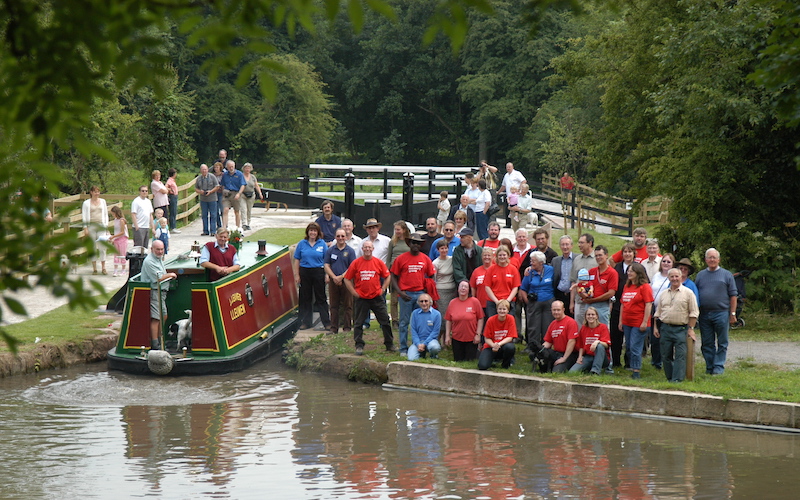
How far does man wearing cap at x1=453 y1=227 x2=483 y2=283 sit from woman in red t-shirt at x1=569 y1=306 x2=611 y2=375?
1878mm

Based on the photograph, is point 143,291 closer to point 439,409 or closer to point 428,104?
point 439,409

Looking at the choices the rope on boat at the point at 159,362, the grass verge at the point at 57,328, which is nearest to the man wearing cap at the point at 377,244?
the rope on boat at the point at 159,362

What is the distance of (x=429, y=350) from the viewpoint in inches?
534

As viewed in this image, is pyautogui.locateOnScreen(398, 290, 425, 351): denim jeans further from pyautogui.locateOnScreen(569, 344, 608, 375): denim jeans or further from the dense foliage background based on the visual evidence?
the dense foliage background

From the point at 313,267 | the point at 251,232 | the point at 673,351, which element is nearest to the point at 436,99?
the point at 251,232

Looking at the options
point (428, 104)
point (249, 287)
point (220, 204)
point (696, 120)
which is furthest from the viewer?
point (428, 104)

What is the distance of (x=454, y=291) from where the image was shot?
13883 millimetres

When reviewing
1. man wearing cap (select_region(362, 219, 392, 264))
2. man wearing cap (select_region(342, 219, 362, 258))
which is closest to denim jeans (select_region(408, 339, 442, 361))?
man wearing cap (select_region(362, 219, 392, 264))

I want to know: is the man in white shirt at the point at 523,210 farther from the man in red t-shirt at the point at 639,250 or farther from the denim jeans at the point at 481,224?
the man in red t-shirt at the point at 639,250

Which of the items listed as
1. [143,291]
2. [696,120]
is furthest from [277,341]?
[696,120]

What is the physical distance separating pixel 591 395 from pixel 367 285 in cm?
338

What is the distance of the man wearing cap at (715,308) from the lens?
12.3 m

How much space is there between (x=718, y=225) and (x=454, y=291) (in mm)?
4999

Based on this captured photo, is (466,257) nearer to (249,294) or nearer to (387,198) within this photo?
(249,294)
